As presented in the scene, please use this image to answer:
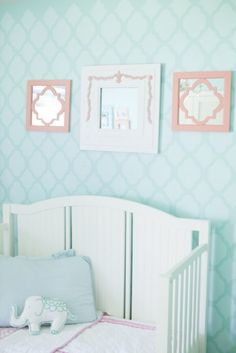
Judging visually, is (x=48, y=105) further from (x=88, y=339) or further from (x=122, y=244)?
(x=88, y=339)

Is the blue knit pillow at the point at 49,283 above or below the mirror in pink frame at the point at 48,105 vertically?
below

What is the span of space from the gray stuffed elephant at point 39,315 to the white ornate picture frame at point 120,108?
86 cm

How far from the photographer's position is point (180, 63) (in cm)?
244

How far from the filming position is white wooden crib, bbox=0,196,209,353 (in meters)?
2.33

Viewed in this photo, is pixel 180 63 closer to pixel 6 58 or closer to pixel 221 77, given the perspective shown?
pixel 221 77

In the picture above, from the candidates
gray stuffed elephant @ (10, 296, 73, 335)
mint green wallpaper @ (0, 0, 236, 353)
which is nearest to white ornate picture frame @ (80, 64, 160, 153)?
mint green wallpaper @ (0, 0, 236, 353)

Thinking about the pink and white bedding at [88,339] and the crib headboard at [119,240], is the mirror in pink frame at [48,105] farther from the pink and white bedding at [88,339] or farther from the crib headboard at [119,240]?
the pink and white bedding at [88,339]

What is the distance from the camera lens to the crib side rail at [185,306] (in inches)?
69.2

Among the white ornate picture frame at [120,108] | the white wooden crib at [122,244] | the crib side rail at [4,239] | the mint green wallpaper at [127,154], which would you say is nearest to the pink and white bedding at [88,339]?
the white wooden crib at [122,244]

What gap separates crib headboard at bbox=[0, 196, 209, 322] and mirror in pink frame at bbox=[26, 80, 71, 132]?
43 cm

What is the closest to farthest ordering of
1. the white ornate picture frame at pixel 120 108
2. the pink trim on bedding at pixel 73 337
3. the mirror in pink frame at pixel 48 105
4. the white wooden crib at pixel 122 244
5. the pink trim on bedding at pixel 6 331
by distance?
1. the pink trim on bedding at pixel 73 337
2. the pink trim on bedding at pixel 6 331
3. the white wooden crib at pixel 122 244
4. the white ornate picture frame at pixel 120 108
5. the mirror in pink frame at pixel 48 105

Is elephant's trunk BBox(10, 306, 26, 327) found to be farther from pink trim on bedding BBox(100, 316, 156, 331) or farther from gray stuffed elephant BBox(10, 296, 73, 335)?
pink trim on bedding BBox(100, 316, 156, 331)

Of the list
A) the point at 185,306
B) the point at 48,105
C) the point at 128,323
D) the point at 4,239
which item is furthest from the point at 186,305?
the point at 48,105

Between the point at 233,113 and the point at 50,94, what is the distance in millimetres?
1033
